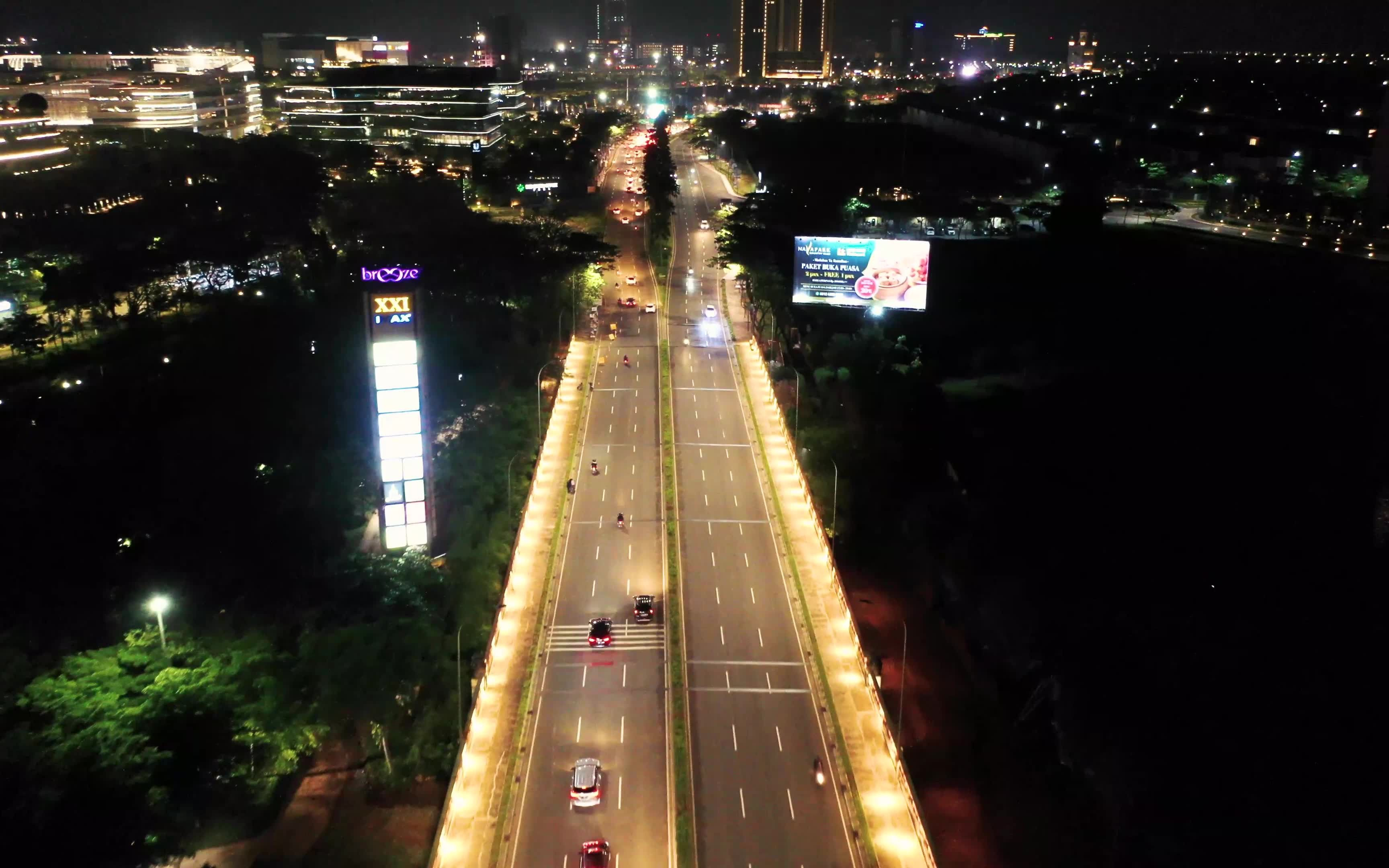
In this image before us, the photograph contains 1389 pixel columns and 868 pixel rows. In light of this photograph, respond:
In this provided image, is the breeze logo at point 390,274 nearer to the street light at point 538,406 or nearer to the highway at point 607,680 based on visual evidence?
the highway at point 607,680

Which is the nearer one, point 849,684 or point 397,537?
point 849,684

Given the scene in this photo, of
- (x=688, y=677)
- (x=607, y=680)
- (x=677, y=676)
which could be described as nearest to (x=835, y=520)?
(x=688, y=677)

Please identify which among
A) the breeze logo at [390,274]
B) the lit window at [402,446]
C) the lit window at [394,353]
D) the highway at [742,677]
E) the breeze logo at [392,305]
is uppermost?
the breeze logo at [390,274]

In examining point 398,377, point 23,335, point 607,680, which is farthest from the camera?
point 23,335

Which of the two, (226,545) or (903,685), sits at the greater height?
(226,545)

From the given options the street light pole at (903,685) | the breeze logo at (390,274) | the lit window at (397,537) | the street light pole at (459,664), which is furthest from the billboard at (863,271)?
the street light pole at (459,664)

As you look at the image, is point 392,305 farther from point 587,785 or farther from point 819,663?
point 819,663
